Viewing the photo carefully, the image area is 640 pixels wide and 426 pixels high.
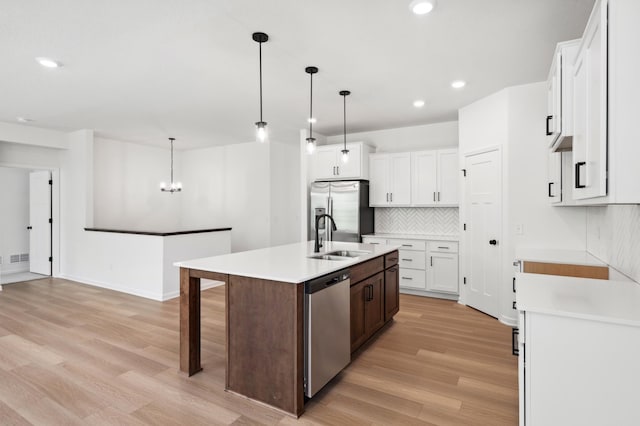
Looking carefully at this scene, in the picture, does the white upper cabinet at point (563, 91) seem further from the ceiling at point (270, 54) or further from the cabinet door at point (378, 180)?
the cabinet door at point (378, 180)

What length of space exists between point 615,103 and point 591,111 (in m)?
0.29

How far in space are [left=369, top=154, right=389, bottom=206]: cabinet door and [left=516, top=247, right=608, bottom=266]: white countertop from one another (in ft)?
7.62

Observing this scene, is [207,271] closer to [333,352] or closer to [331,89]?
[333,352]

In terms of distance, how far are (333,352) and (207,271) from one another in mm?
1099

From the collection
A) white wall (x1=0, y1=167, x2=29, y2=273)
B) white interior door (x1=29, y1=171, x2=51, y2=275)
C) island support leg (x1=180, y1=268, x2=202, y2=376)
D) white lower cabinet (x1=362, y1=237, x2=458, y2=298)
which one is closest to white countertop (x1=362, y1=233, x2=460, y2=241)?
white lower cabinet (x1=362, y1=237, x2=458, y2=298)

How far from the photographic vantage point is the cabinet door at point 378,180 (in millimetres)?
5750

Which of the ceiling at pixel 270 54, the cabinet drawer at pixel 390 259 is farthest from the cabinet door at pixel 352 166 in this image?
the cabinet drawer at pixel 390 259

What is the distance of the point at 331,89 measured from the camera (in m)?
4.10

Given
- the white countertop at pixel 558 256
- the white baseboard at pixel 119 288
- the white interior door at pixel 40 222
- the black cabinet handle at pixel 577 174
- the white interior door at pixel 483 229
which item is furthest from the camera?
the white interior door at pixel 40 222

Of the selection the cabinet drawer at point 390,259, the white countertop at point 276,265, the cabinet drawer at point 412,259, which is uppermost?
the white countertop at point 276,265

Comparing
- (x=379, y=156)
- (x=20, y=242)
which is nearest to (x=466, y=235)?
(x=379, y=156)

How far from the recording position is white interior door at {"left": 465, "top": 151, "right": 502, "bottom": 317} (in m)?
4.24

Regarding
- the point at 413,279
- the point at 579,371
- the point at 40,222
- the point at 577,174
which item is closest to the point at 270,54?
the point at 577,174

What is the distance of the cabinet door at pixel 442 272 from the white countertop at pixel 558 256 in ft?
4.10
